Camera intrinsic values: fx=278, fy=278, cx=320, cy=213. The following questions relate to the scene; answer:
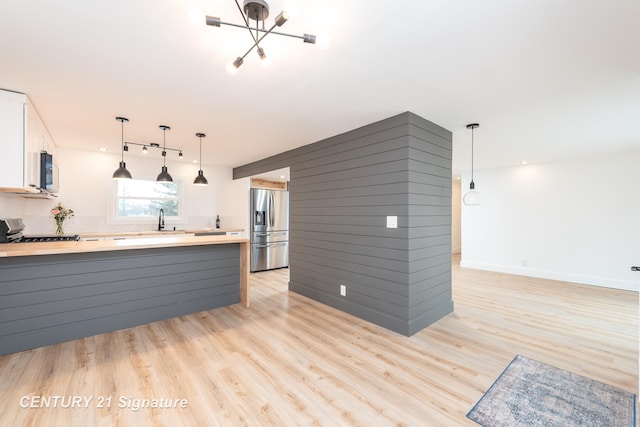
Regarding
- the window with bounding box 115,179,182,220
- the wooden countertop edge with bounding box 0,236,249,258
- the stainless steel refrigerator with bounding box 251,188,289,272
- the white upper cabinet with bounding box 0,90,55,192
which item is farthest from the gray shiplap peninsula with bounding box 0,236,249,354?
the window with bounding box 115,179,182,220

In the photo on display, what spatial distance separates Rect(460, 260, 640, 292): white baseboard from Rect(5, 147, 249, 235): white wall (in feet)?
18.1

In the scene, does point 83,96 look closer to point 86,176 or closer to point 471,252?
point 86,176

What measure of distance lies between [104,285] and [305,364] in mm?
2344

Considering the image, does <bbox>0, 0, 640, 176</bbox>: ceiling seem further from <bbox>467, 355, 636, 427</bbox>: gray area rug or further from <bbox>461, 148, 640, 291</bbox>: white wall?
<bbox>467, 355, 636, 427</bbox>: gray area rug

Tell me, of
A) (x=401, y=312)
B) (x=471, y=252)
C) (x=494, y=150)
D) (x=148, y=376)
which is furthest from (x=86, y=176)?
(x=471, y=252)

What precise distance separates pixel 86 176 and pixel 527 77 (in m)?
6.57

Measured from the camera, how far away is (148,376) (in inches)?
86.7

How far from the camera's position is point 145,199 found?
5.71m

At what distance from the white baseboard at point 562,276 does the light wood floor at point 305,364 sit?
3.98ft

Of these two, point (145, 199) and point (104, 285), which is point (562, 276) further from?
point (145, 199)

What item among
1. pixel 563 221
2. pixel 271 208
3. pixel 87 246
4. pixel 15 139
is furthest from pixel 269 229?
pixel 563 221

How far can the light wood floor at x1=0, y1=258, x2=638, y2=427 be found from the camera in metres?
1.83

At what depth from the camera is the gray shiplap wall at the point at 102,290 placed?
260 cm

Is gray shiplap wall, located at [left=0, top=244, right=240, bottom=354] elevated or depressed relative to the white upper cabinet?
depressed
